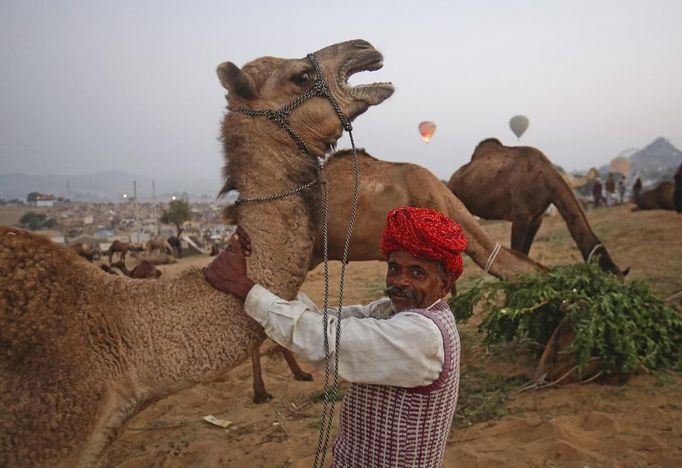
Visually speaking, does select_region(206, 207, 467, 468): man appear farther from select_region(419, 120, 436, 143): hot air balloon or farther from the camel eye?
select_region(419, 120, 436, 143): hot air balloon

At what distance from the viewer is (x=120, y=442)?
4.25 m

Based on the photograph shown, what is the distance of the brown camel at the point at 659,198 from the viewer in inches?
729

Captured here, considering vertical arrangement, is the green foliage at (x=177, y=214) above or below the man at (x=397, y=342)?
below

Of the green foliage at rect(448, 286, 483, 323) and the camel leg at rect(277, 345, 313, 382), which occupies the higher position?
the green foliage at rect(448, 286, 483, 323)

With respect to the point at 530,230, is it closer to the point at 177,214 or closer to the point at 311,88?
the point at 311,88

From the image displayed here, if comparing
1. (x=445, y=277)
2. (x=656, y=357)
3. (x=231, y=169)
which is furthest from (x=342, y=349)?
(x=656, y=357)

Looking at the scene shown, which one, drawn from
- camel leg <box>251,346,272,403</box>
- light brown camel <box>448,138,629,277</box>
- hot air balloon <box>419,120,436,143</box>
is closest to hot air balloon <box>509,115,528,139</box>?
hot air balloon <box>419,120,436,143</box>

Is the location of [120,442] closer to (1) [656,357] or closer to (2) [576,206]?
(1) [656,357]

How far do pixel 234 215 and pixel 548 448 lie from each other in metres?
2.81

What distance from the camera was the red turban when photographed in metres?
1.77

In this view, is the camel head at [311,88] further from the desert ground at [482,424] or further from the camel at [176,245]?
the camel at [176,245]

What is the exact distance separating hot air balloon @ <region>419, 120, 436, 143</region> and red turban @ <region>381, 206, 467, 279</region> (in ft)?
102

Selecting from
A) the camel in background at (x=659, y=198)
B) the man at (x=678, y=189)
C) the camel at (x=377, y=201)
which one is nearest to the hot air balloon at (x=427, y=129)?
the camel in background at (x=659, y=198)

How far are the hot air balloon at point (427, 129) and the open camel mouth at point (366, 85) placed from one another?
101 feet
